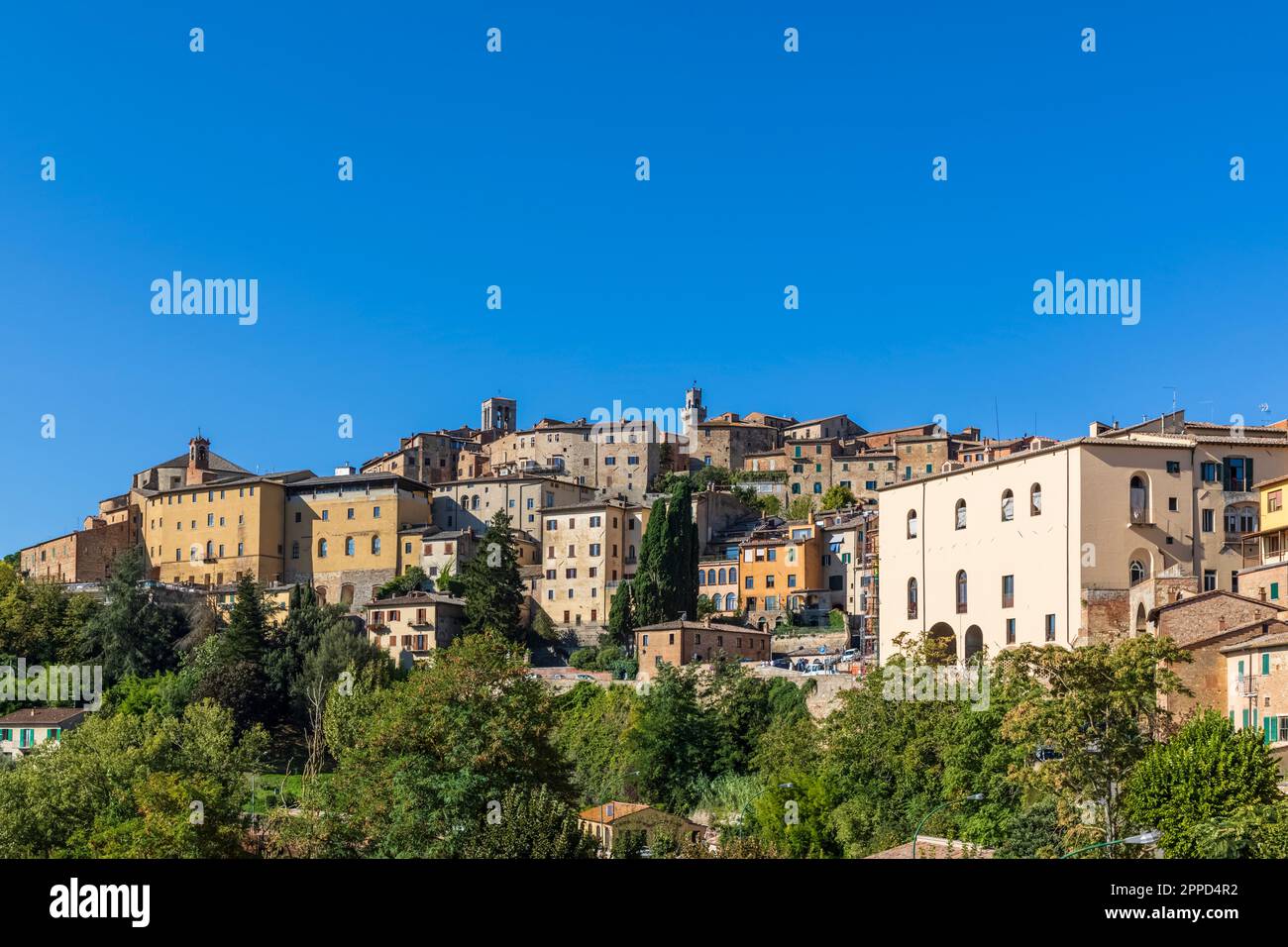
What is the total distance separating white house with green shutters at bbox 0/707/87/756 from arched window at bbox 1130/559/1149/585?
4902 centimetres

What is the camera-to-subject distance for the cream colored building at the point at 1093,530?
52.4 m

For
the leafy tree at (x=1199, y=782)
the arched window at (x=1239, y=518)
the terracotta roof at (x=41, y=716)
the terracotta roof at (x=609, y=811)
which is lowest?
the terracotta roof at (x=609, y=811)

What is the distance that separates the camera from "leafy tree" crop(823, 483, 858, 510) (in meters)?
106

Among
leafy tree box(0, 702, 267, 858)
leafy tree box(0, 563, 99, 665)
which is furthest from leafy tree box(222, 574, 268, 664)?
leafy tree box(0, 563, 99, 665)

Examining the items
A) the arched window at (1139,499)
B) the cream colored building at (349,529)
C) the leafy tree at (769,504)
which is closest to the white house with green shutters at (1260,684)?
the arched window at (1139,499)

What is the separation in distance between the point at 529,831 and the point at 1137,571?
2517cm

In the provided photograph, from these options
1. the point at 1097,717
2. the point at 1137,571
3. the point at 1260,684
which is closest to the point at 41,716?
the point at 1137,571

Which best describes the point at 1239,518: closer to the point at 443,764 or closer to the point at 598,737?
the point at 598,737

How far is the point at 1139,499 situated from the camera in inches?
2096

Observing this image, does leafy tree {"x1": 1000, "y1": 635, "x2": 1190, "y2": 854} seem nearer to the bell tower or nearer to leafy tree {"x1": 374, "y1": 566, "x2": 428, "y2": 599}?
leafy tree {"x1": 374, "y1": 566, "x2": 428, "y2": 599}

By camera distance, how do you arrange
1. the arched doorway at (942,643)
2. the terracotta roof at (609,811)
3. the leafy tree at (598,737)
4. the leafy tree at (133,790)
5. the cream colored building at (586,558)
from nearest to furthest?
the leafy tree at (133,790) < the terracotta roof at (609,811) < the arched doorway at (942,643) < the leafy tree at (598,737) < the cream colored building at (586,558)

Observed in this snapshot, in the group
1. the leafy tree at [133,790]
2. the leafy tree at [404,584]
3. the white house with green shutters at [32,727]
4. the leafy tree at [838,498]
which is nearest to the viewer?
the leafy tree at [133,790]

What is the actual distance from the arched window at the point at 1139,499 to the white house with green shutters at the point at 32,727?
49393 mm

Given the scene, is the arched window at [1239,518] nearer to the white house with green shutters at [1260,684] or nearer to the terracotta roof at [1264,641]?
the terracotta roof at [1264,641]
